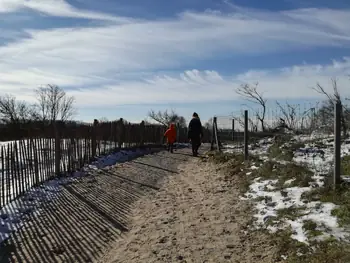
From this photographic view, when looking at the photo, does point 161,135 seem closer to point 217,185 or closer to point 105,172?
point 105,172

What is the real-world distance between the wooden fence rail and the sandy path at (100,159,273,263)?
8.71 feet

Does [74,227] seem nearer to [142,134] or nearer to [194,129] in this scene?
[194,129]

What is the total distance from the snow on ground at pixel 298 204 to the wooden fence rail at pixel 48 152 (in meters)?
4.86

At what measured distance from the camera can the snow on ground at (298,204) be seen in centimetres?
545

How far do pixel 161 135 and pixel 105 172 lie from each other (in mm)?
12899

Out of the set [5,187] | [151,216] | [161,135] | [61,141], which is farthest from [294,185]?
[161,135]

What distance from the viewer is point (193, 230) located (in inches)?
265

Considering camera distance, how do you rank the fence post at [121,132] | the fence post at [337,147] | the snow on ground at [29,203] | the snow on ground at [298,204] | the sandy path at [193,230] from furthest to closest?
the fence post at [121,132]
the snow on ground at [29,203]
the fence post at [337,147]
the sandy path at [193,230]
the snow on ground at [298,204]

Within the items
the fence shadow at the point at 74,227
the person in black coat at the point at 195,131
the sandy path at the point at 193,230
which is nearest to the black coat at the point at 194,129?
the person in black coat at the point at 195,131

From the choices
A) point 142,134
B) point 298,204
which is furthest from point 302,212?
point 142,134

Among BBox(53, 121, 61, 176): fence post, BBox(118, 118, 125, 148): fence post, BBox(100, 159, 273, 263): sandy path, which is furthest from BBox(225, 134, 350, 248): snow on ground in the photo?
BBox(118, 118, 125, 148): fence post

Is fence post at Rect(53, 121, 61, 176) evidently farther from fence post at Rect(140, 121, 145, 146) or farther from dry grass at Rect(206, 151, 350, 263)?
fence post at Rect(140, 121, 145, 146)

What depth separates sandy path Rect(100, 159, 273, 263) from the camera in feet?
18.7

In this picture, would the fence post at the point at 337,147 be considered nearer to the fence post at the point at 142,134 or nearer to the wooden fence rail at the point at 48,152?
the wooden fence rail at the point at 48,152
